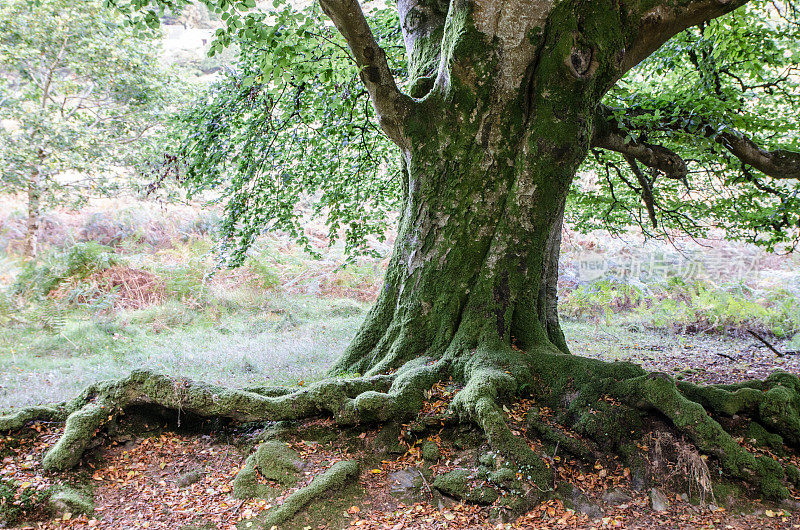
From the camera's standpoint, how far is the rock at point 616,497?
3107mm

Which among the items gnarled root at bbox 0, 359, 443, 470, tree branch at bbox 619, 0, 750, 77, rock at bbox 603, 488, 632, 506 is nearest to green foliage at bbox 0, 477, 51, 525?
gnarled root at bbox 0, 359, 443, 470

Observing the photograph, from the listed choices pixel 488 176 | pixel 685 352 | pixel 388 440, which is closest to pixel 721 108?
pixel 488 176

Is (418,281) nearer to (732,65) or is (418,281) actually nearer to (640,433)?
(640,433)

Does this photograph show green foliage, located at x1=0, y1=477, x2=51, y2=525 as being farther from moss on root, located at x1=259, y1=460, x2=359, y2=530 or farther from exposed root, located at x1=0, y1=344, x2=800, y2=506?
moss on root, located at x1=259, y1=460, x2=359, y2=530

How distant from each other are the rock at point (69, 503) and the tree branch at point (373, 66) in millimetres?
3674

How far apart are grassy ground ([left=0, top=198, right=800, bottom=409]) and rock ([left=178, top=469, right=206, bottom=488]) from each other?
7.66 feet

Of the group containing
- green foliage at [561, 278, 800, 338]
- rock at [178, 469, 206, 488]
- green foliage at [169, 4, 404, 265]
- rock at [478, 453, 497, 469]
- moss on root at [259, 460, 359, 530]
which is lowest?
rock at [178, 469, 206, 488]

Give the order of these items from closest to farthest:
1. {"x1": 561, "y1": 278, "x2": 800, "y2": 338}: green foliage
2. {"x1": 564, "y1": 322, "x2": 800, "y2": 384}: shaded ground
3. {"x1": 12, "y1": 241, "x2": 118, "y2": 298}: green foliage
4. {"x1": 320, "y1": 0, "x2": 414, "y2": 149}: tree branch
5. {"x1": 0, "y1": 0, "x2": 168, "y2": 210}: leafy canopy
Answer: {"x1": 320, "y1": 0, "x2": 414, "y2": 149}: tree branch
{"x1": 564, "y1": 322, "x2": 800, "y2": 384}: shaded ground
{"x1": 561, "y1": 278, "x2": 800, "y2": 338}: green foliage
{"x1": 12, "y1": 241, "x2": 118, "y2": 298}: green foliage
{"x1": 0, "y1": 0, "x2": 168, "y2": 210}: leafy canopy

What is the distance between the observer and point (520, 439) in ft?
10.8

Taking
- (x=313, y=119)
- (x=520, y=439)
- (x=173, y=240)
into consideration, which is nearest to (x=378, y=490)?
(x=520, y=439)

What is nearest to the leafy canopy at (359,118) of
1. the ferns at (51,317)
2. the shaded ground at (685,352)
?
the shaded ground at (685,352)

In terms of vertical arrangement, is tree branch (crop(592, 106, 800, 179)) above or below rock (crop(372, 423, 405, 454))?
above

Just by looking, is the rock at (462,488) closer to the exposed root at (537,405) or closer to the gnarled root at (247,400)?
the exposed root at (537,405)

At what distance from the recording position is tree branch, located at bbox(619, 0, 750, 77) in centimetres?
400
